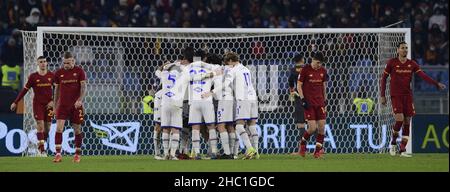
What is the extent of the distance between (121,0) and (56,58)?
8203 millimetres

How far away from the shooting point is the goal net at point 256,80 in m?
19.8

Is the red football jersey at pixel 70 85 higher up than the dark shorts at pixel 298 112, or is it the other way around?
the red football jersey at pixel 70 85

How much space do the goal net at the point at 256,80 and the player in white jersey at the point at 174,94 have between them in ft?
10.4

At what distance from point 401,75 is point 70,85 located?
525 cm

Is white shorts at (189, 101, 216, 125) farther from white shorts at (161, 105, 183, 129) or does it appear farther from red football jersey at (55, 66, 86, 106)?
red football jersey at (55, 66, 86, 106)

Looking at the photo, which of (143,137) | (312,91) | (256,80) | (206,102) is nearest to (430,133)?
(256,80)

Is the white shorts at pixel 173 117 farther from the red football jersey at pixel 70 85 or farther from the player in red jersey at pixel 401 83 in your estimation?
the player in red jersey at pixel 401 83

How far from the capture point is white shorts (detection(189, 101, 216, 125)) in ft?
52.9

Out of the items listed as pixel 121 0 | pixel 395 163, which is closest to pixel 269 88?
pixel 395 163

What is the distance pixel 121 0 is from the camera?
28281mm

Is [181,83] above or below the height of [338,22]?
below

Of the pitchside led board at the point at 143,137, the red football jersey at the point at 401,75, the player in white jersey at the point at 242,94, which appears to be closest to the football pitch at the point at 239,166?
the player in white jersey at the point at 242,94

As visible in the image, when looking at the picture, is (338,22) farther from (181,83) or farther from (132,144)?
(181,83)

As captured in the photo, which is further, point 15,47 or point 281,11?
point 281,11
